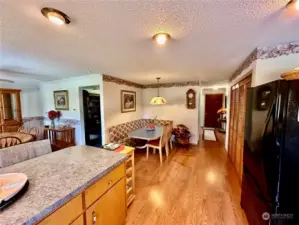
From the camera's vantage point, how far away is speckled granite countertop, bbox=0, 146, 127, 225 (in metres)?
0.75

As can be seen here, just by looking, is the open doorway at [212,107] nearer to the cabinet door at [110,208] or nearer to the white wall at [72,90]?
the white wall at [72,90]

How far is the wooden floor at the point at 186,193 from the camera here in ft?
5.68

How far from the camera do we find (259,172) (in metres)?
1.34

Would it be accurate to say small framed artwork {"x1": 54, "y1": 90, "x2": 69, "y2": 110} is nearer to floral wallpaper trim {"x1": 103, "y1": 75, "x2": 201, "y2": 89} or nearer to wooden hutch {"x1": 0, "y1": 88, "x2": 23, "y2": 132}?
wooden hutch {"x1": 0, "y1": 88, "x2": 23, "y2": 132}

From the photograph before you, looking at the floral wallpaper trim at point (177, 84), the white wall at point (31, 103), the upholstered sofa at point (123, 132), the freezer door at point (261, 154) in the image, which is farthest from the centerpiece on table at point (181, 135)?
the white wall at point (31, 103)

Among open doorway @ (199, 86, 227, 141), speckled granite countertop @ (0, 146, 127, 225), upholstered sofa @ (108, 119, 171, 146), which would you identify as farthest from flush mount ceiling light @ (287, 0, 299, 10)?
open doorway @ (199, 86, 227, 141)

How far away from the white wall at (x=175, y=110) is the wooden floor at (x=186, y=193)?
143 cm

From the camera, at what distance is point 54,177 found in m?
1.10

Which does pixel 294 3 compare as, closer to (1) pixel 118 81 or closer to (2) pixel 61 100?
(1) pixel 118 81

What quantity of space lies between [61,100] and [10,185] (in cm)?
386

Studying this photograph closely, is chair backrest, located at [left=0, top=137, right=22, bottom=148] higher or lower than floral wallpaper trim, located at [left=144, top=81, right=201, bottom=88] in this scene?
lower

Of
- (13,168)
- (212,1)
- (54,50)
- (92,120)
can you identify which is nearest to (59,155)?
(13,168)

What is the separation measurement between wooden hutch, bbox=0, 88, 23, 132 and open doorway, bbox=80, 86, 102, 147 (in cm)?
223

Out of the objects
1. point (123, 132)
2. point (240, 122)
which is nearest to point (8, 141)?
point (123, 132)
